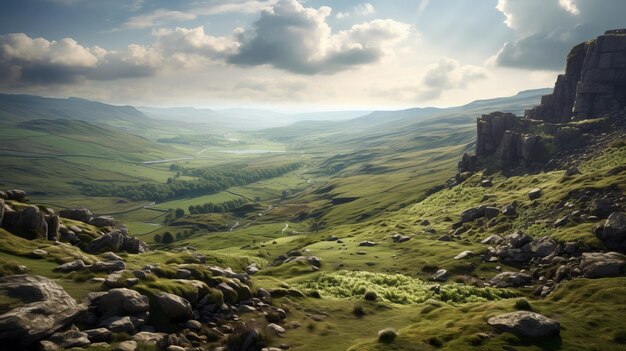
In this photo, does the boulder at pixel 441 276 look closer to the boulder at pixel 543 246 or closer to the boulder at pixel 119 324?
the boulder at pixel 543 246

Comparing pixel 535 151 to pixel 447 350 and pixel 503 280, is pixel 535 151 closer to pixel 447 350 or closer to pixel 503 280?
pixel 503 280

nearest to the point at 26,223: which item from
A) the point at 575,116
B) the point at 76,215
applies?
the point at 76,215

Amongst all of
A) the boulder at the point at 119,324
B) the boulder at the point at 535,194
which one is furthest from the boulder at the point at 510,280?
the boulder at the point at 119,324

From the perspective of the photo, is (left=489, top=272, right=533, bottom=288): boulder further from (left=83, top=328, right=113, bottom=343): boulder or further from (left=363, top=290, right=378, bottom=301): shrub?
(left=83, top=328, right=113, bottom=343): boulder

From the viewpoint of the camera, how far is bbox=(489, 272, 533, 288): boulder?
63.3 m

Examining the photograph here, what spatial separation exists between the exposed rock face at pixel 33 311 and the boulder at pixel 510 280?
61.3m

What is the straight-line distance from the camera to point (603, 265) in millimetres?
52156

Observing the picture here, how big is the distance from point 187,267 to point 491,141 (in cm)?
18752

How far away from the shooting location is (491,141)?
644ft

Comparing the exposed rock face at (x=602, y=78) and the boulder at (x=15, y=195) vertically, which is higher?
the exposed rock face at (x=602, y=78)

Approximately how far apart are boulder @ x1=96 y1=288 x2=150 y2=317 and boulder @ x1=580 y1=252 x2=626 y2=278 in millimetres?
55784

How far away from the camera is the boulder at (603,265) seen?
50969 mm

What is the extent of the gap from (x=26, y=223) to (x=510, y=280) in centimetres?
7382

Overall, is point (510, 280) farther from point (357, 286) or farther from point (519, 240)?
point (357, 286)
